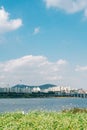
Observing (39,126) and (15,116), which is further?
(15,116)

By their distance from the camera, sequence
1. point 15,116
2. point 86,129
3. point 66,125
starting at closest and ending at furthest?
point 86,129 < point 66,125 < point 15,116

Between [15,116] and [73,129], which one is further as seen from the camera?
[15,116]

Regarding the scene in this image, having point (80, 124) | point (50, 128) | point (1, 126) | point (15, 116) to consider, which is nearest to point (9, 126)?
point (1, 126)

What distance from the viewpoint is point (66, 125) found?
19078 mm

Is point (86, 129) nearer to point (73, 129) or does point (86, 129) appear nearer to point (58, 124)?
point (73, 129)

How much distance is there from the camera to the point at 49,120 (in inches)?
824

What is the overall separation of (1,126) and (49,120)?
301 cm

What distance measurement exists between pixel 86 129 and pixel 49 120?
343 cm

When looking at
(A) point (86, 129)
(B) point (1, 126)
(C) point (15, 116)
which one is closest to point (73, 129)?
(A) point (86, 129)

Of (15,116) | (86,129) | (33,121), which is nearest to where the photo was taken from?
(86,129)

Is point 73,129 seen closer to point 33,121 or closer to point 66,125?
point 66,125

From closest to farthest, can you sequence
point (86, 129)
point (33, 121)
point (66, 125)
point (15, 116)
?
point (86, 129) → point (66, 125) → point (33, 121) → point (15, 116)

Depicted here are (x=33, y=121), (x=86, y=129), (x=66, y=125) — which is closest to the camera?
(x=86, y=129)

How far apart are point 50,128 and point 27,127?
108 centimetres
